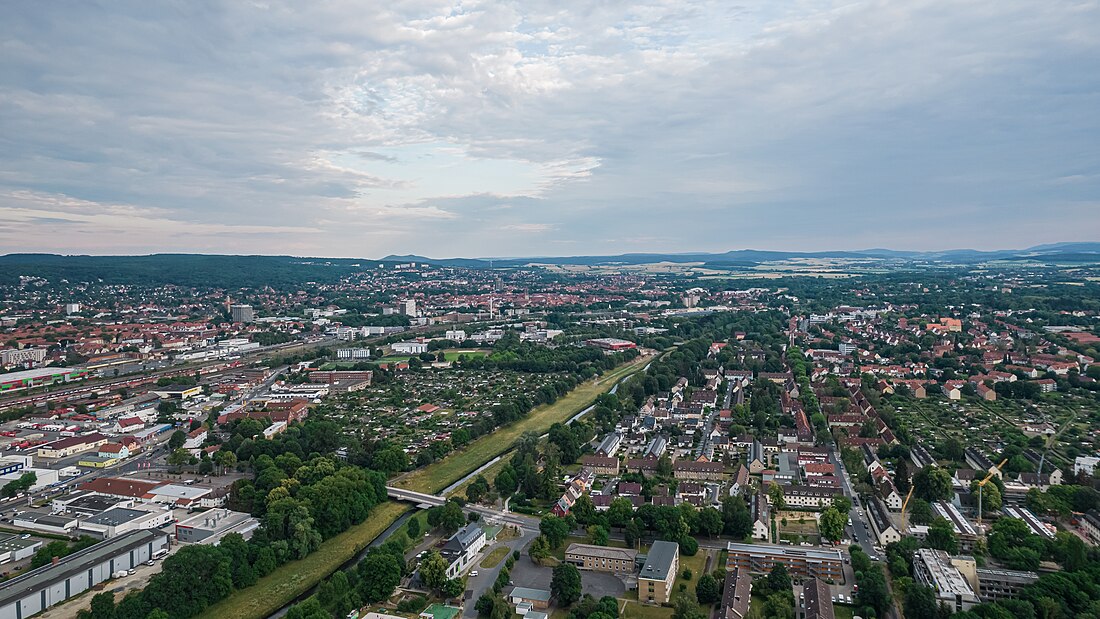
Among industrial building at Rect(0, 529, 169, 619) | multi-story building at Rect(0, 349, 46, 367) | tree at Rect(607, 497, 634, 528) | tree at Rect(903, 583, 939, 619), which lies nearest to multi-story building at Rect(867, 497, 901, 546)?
tree at Rect(903, 583, 939, 619)

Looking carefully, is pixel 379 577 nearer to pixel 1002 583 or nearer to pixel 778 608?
pixel 778 608

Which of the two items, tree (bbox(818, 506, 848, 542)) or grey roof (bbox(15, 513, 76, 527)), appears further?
grey roof (bbox(15, 513, 76, 527))

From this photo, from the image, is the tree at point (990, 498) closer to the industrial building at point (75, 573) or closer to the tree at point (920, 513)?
the tree at point (920, 513)

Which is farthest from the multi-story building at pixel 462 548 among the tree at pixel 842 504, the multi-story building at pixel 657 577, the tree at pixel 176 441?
the tree at pixel 176 441

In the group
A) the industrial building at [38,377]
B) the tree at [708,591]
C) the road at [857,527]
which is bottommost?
the road at [857,527]

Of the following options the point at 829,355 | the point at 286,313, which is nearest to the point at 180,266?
the point at 286,313

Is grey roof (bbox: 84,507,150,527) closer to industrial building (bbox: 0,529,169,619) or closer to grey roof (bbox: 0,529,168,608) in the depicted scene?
grey roof (bbox: 0,529,168,608)

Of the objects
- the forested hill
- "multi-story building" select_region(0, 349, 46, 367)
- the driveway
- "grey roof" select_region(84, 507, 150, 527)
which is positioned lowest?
the driveway
